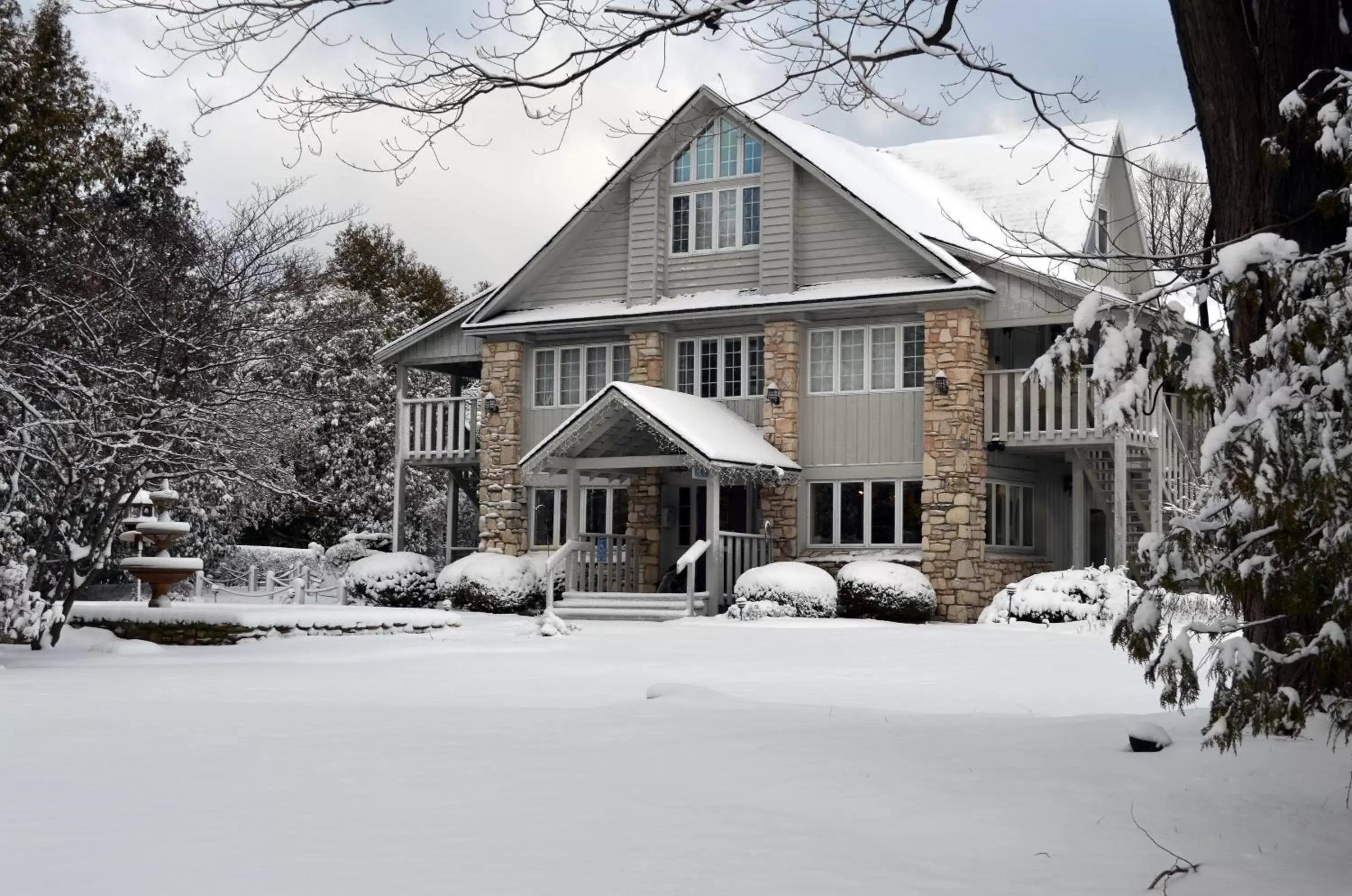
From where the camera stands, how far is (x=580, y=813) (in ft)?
20.4

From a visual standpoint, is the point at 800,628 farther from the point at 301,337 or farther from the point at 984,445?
the point at 301,337

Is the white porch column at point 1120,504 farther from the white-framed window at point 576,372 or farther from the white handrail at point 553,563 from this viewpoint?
the white-framed window at point 576,372

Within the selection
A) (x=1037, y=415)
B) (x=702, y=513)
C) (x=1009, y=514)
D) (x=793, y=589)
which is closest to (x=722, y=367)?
(x=702, y=513)

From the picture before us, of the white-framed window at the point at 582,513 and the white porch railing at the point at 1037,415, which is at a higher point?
the white porch railing at the point at 1037,415

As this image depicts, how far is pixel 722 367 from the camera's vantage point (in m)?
25.4

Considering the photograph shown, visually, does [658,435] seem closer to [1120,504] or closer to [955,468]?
[955,468]

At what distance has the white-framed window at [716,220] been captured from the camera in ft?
82.6

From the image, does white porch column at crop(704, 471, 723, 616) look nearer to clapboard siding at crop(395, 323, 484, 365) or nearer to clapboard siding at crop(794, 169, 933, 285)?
clapboard siding at crop(794, 169, 933, 285)

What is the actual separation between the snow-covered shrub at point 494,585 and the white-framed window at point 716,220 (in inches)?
224

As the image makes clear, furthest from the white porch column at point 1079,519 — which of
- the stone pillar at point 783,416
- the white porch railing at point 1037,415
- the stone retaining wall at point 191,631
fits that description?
the stone retaining wall at point 191,631

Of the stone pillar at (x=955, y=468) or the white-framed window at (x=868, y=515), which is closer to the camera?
the stone pillar at (x=955, y=468)

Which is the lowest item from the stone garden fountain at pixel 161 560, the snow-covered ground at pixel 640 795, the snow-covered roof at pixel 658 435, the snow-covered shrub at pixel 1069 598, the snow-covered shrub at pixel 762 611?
the snow-covered ground at pixel 640 795

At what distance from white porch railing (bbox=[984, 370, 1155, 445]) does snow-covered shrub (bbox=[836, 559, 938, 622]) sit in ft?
8.63

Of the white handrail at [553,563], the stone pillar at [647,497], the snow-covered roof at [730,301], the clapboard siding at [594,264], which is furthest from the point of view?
the clapboard siding at [594,264]
